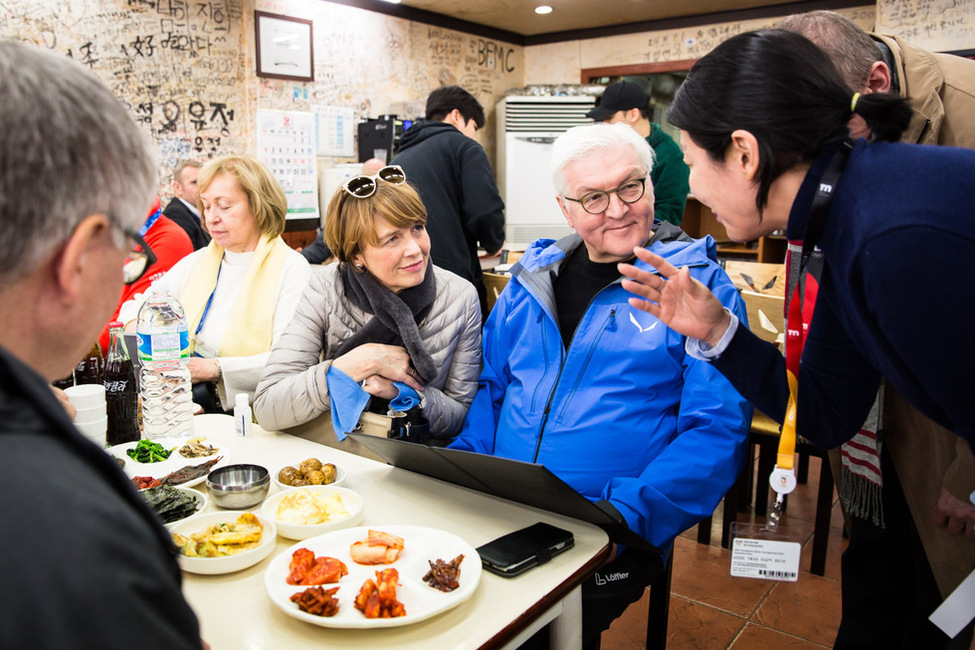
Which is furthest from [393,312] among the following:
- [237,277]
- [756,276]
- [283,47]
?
[283,47]

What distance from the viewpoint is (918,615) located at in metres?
1.55

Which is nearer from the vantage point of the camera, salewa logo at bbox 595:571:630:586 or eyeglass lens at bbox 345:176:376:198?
salewa logo at bbox 595:571:630:586

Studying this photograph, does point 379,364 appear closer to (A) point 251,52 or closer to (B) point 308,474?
(B) point 308,474

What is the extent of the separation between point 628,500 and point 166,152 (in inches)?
175

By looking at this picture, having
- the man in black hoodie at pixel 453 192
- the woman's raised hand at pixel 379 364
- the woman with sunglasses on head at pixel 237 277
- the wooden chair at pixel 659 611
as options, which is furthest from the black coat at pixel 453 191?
the wooden chair at pixel 659 611

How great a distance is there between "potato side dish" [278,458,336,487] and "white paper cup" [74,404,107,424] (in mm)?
479

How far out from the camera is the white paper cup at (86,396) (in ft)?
5.12

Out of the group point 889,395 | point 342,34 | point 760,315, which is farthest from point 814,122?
point 342,34

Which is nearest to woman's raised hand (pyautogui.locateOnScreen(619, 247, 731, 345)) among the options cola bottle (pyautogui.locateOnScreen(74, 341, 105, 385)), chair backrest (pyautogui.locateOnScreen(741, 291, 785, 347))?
cola bottle (pyautogui.locateOnScreen(74, 341, 105, 385))

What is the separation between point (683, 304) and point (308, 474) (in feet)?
2.72

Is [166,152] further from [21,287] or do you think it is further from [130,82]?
[21,287]

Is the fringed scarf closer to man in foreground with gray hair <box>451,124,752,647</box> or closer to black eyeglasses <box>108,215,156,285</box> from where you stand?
Result: man in foreground with gray hair <box>451,124,752,647</box>

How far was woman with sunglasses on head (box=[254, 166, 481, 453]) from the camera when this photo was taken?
181cm

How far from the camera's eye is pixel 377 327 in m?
1.92
